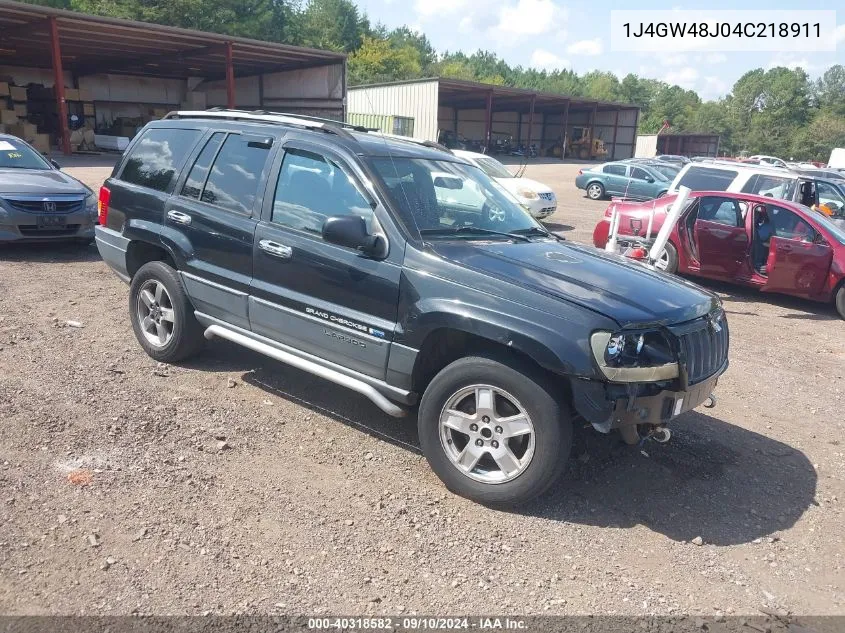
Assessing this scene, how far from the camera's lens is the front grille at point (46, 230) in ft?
28.5

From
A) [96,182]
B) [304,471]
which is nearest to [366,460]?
[304,471]

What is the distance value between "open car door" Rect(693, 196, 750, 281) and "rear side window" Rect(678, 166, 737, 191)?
2295mm

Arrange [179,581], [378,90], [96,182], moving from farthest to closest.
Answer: [378,90] → [96,182] → [179,581]

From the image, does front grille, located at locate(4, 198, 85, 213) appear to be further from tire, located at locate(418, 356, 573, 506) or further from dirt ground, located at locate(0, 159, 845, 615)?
tire, located at locate(418, 356, 573, 506)

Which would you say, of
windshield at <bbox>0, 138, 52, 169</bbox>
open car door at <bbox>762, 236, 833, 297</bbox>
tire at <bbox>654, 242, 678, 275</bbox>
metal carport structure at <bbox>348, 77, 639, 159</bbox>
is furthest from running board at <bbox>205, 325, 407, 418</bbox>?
metal carport structure at <bbox>348, 77, 639, 159</bbox>

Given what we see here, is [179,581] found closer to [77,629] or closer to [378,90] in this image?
[77,629]

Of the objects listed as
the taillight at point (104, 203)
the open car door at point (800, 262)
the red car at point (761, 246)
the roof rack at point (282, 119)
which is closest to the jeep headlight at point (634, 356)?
the roof rack at point (282, 119)

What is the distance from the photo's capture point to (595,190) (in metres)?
24.2

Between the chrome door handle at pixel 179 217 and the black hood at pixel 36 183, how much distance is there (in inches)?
192

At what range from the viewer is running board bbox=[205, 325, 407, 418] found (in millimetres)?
3969

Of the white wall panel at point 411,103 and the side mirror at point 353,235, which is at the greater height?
the white wall panel at point 411,103

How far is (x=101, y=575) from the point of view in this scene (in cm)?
294

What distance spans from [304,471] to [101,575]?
126cm

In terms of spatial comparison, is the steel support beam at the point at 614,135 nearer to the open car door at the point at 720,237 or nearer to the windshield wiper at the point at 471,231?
the open car door at the point at 720,237
